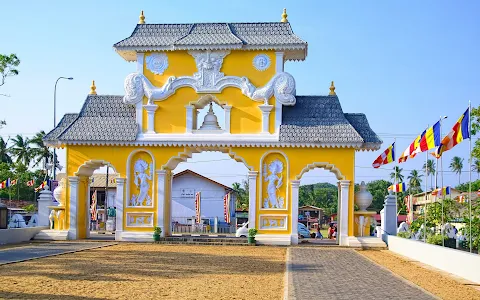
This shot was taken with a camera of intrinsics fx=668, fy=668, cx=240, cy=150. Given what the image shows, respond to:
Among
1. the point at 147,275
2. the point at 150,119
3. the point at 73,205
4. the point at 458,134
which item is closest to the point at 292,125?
the point at 150,119

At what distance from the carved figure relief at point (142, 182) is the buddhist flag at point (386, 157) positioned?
28.7 ft

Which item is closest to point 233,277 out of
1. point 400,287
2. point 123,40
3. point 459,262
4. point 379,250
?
point 400,287

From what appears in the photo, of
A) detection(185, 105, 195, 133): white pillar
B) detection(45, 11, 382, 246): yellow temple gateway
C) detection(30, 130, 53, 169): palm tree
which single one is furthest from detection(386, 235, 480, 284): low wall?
detection(30, 130, 53, 169): palm tree

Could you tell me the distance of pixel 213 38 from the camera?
2573 centimetres

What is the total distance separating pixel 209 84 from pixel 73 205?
7032mm

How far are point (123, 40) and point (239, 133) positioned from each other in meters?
5.88

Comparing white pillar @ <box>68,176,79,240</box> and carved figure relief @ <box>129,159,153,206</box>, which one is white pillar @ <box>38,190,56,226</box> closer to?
white pillar @ <box>68,176,79,240</box>

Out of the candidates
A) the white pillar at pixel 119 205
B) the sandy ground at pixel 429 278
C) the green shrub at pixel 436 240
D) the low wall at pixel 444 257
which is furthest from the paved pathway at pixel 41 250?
the green shrub at pixel 436 240

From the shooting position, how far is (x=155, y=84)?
26016mm

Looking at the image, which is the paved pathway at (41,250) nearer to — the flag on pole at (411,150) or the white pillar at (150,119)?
the white pillar at (150,119)

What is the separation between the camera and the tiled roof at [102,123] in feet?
84.2

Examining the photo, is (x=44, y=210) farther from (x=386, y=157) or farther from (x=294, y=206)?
(x=386, y=157)

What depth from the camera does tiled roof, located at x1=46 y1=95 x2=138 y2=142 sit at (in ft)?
84.2

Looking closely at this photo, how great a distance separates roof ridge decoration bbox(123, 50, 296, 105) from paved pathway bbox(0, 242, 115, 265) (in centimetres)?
599
